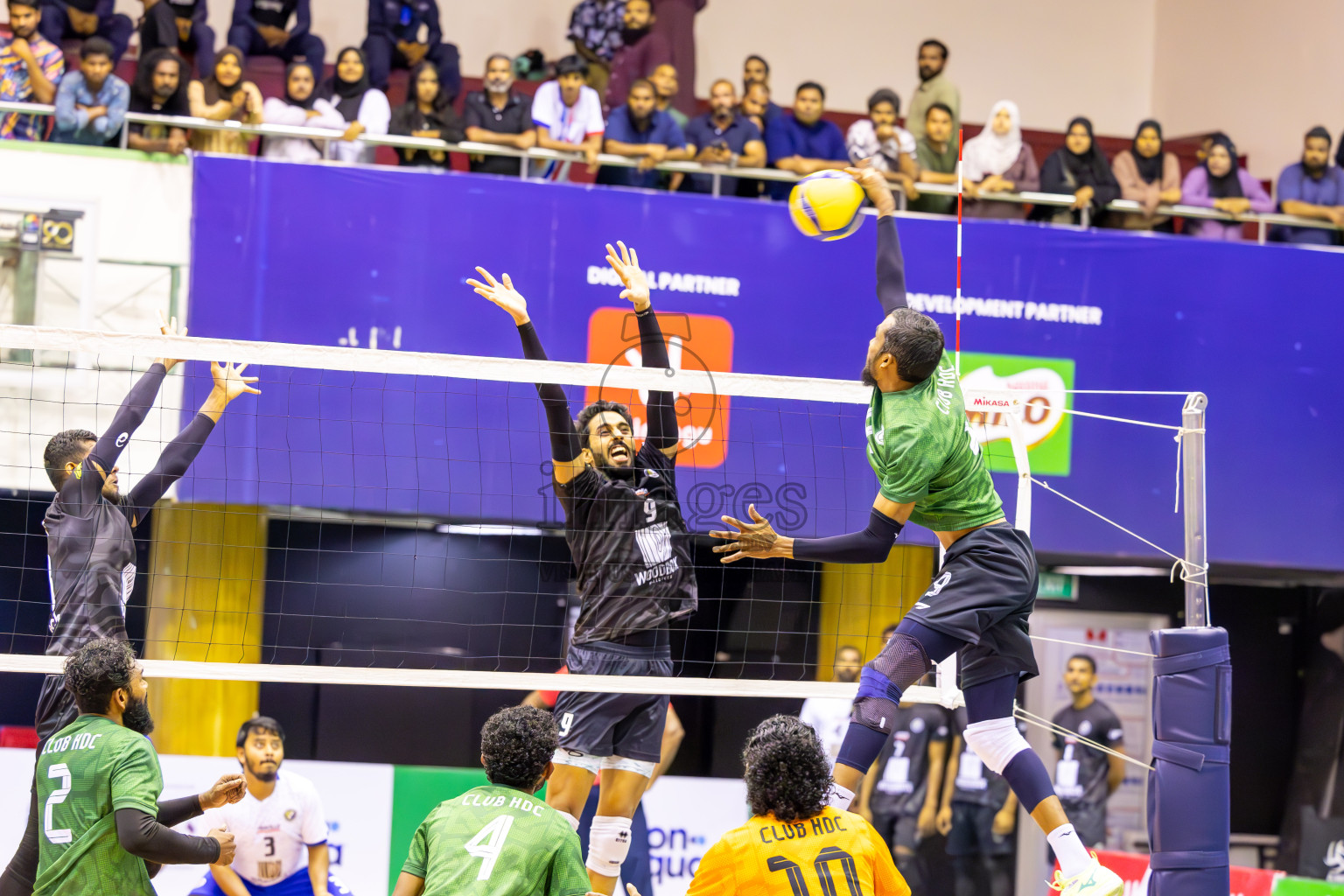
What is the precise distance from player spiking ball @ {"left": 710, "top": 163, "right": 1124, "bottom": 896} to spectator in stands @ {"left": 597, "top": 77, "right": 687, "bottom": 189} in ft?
17.1

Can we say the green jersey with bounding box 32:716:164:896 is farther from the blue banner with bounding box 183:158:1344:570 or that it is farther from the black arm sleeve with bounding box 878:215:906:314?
the blue banner with bounding box 183:158:1344:570

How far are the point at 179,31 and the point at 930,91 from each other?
5.83m

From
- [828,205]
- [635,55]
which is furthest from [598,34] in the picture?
[828,205]

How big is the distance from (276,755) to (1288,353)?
7656 millimetres

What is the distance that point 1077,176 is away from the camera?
10328 mm

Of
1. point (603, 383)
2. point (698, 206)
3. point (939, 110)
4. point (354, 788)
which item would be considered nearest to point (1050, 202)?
point (939, 110)

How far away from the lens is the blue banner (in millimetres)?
8680

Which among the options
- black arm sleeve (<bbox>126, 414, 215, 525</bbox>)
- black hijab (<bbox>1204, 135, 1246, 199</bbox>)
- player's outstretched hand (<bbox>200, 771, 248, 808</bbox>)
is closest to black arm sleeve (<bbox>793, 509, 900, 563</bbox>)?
player's outstretched hand (<bbox>200, 771, 248, 808</bbox>)

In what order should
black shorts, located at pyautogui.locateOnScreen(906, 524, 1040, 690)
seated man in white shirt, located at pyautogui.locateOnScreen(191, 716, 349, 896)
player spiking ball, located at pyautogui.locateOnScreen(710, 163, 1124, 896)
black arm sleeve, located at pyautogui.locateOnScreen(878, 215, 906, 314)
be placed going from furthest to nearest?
seated man in white shirt, located at pyautogui.locateOnScreen(191, 716, 349, 896), black arm sleeve, located at pyautogui.locateOnScreen(878, 215, 906, 314), black shorts, located at pyautogui.locateOnScreen(906, 524, 1040, 690), player spiking ball, located at pyautogui.locateOnScreen(710, 163, 1124, 896)

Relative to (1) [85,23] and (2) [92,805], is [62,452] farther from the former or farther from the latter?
(1) [85,23]

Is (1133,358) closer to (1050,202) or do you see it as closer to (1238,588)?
(1050,202)

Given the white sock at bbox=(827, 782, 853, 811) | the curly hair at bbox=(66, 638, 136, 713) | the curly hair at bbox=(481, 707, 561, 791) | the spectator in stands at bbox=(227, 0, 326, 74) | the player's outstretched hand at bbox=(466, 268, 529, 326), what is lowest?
the white sock at bbox=(827, 782, 853, 811)

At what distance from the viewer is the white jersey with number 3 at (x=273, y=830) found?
7.20 metres

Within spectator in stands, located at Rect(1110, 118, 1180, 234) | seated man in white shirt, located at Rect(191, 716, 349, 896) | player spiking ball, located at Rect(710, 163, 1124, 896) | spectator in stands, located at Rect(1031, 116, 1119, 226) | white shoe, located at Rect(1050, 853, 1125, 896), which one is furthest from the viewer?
spectator in stands, located at Rect(1110, 118, 1180, 234)
